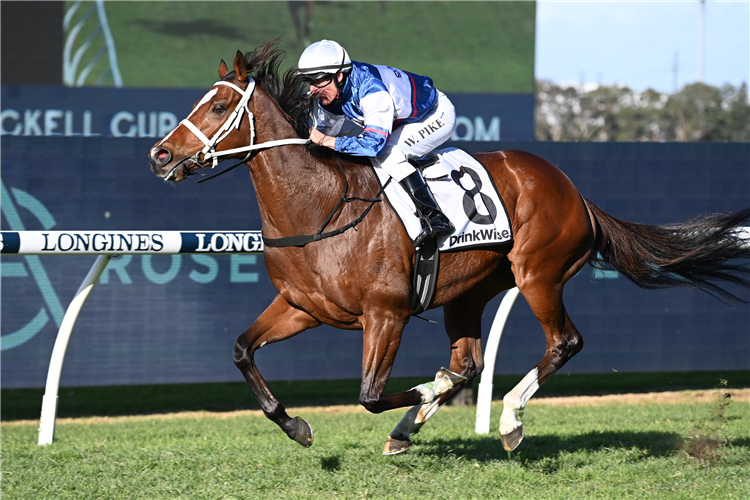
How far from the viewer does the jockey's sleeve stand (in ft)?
12.5

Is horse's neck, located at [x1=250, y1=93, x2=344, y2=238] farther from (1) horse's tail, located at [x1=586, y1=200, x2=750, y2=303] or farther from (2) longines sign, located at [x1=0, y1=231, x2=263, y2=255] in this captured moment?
(1) horse's tail, located at [x1=586, y1=200, x2=750, y2=303]

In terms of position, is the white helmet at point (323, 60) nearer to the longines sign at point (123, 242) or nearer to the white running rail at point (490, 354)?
the longines sign at point (123, 242)

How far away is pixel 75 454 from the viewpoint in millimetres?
4457

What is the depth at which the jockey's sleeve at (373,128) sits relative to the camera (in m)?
3.80

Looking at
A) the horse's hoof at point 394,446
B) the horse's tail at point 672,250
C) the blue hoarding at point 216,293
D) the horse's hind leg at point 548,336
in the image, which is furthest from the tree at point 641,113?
the horse's hoof at point 394,446

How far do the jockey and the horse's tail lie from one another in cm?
114

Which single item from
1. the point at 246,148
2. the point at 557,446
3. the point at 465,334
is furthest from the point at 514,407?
the point at 246,148

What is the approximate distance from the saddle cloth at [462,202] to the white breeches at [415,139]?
60 millimetres

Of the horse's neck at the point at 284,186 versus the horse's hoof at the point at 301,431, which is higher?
the horse's neck at the point at 284,186

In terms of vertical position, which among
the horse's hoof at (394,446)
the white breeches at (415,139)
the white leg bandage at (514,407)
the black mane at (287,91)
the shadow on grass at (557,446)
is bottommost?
the shadow on grass at (557,446)

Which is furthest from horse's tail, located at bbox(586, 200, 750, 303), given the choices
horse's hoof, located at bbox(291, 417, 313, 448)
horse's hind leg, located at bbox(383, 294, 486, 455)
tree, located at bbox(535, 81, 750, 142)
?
tree, located at bbox(535, 81, 750, 142)

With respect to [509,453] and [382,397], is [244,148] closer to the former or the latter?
[382,397]

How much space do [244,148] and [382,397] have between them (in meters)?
1.26

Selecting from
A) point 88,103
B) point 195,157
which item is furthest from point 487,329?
point 88,103
